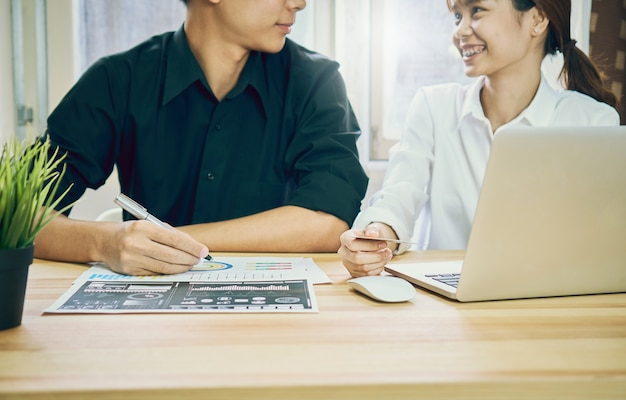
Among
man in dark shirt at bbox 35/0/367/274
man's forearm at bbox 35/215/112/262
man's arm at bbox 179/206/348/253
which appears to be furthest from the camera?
man in dark shirt at bbox 35/0/367/274

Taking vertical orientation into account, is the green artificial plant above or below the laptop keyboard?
above

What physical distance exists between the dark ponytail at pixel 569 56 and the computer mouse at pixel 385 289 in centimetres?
110

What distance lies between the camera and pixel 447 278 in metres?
0.97

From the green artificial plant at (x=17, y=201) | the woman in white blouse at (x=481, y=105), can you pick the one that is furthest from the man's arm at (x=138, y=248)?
the woman in white blouse at (x=481, y=105)

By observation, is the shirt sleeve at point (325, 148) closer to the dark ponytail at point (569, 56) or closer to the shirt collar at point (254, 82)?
the shirt collar at point (254, 82)

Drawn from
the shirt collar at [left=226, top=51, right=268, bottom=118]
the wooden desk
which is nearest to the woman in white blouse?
the shirt collar at [left=226, top=51, right=268, bottom=118]

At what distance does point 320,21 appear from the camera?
280 cm

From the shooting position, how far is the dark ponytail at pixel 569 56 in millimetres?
1667

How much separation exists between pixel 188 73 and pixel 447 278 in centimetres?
96

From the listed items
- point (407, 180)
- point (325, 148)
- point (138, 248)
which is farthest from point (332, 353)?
point (407, 180)

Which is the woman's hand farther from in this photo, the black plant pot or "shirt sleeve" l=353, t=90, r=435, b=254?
the black plant pot

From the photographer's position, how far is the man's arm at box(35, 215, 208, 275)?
0.98 metres

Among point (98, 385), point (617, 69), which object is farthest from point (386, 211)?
point (617, 69)

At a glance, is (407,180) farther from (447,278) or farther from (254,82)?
(447,278)
